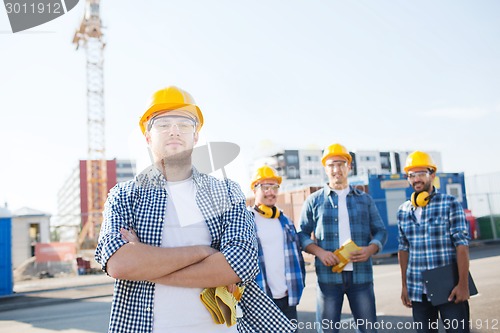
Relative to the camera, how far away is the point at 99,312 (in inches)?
329

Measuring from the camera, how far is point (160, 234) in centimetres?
184

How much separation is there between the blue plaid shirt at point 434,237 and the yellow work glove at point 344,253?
507 millimetres

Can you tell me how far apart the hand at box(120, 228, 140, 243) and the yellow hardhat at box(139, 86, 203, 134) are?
0.52 metres

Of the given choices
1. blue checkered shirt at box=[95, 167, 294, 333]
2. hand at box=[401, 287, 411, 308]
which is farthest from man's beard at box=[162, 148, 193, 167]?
hand at box=[401, 287, 411, 308]

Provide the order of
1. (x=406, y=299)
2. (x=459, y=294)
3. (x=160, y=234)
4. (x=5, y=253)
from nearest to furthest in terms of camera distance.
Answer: (x=160, y=234) → (x=459, y=294) → (x=406, y=299) → (x=5, y=253)

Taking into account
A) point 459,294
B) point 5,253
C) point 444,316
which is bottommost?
point 5,253

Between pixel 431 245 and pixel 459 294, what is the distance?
0.43m

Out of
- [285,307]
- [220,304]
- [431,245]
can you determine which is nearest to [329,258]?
[285,307]

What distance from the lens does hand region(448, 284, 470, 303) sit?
3.31 metres

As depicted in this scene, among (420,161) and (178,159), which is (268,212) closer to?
(420,161)

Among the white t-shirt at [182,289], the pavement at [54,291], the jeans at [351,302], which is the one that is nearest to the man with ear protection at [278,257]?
the jeans at [351,302]

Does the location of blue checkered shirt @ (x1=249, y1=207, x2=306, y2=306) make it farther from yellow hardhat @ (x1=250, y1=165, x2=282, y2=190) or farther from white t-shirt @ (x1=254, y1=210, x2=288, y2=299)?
yellow hardhat @ (x1=250, y1=165, x2=282, y2=190)

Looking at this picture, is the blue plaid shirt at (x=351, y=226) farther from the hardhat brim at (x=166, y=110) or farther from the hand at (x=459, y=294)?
the hardhat brim at (x=166, y=110)

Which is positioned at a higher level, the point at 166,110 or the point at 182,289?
the point at 166,110
